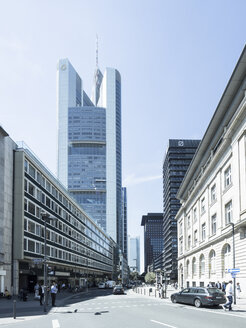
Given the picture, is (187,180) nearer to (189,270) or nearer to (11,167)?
(189,270)

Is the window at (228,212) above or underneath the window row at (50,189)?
underneath

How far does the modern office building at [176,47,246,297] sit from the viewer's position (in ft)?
125

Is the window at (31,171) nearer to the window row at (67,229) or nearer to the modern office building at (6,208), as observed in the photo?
the window row at (67,229)

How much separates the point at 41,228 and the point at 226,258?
3031 cm

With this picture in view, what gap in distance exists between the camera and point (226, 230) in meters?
44.8

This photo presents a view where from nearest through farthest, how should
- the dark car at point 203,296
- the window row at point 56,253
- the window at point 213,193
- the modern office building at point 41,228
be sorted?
the dark car at point 203,296 → the window at point 213,193 → the modern office building at point 41,228 → the window row at point 56,253

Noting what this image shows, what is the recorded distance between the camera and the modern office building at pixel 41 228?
180 ft

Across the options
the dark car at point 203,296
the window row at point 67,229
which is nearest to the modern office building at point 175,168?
the window row at point 67,229

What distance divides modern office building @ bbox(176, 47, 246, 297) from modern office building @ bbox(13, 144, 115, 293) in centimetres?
1915

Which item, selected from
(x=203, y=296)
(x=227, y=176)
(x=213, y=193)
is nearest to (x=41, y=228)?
(x=213, y=193)

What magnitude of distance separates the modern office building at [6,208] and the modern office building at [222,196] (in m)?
25.8

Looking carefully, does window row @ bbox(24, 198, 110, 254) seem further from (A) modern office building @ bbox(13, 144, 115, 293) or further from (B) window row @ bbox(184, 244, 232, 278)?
(B) window row @ bbox(184, 244, 232, 278)

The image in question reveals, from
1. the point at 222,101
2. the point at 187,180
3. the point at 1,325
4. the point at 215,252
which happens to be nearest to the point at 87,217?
the point at 187,180

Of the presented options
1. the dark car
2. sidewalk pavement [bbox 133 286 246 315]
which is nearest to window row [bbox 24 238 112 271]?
sidewalk pavement [bbox 133 286 246 315]
